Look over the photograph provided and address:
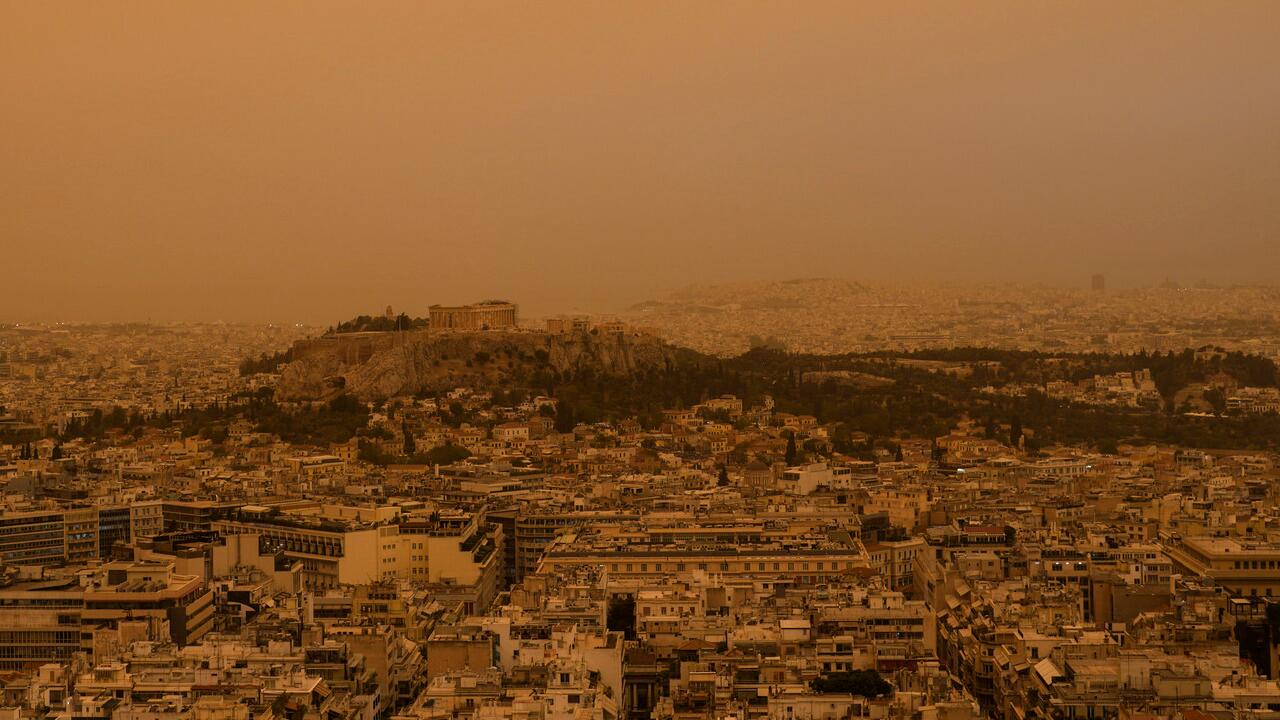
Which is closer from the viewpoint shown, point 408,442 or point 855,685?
point 855,685

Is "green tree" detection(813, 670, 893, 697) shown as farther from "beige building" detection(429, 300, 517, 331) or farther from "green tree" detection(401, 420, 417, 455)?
"beige building" detection(429, 300, 517, 331)

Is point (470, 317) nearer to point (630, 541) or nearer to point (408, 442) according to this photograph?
point (408, 442)

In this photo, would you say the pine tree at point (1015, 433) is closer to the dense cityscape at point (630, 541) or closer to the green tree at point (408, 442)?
the dense cityscape at point (630, 541)

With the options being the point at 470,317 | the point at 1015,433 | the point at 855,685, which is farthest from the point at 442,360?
the point at 855,685

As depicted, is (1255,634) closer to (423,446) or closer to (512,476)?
(512,476)

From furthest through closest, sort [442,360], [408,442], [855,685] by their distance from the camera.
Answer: [442,360]
[408,442]
[855,685]

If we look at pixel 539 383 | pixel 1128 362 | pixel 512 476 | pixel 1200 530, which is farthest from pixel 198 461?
pixel 1128 362

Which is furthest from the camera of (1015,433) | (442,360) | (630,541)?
(442,360)
